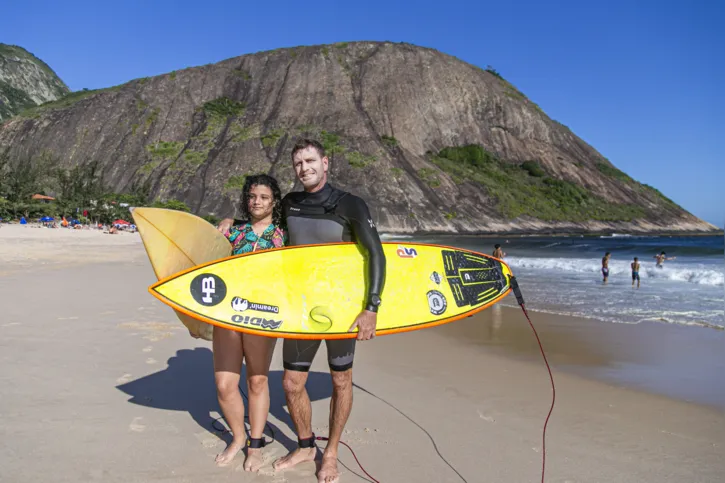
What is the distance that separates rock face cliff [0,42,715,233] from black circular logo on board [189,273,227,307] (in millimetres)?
46389

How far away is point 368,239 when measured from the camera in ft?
8.86

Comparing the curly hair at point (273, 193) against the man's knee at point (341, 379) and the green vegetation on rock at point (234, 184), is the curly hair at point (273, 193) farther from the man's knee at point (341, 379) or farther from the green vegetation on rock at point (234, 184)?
the green vegetation on rock at point (234, 184)

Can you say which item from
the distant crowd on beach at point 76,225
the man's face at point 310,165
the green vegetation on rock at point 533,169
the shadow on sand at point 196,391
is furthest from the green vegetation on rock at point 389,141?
the man's face at point 310,165

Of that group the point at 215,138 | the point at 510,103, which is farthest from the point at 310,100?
the point at 510,103

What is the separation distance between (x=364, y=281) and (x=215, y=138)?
195ft

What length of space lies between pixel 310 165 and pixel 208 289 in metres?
0.89

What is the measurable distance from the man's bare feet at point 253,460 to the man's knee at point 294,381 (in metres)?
0.37

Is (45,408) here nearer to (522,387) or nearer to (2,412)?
(2,412)

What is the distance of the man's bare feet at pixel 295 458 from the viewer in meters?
2.75

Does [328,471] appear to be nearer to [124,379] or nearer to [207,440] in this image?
[207,440]

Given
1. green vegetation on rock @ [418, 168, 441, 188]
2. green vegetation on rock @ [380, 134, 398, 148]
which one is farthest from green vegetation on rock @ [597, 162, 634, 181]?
green vegetation on rock @ [380, 134, 398, 148]

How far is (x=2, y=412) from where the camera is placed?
3.16 metres

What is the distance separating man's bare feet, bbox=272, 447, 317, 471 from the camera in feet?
9.04

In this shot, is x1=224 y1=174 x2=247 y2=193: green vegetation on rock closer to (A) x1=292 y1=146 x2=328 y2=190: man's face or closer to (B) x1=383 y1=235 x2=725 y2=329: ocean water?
(B) x1=383 y1=235 x2=725 y2=329: ocean water
